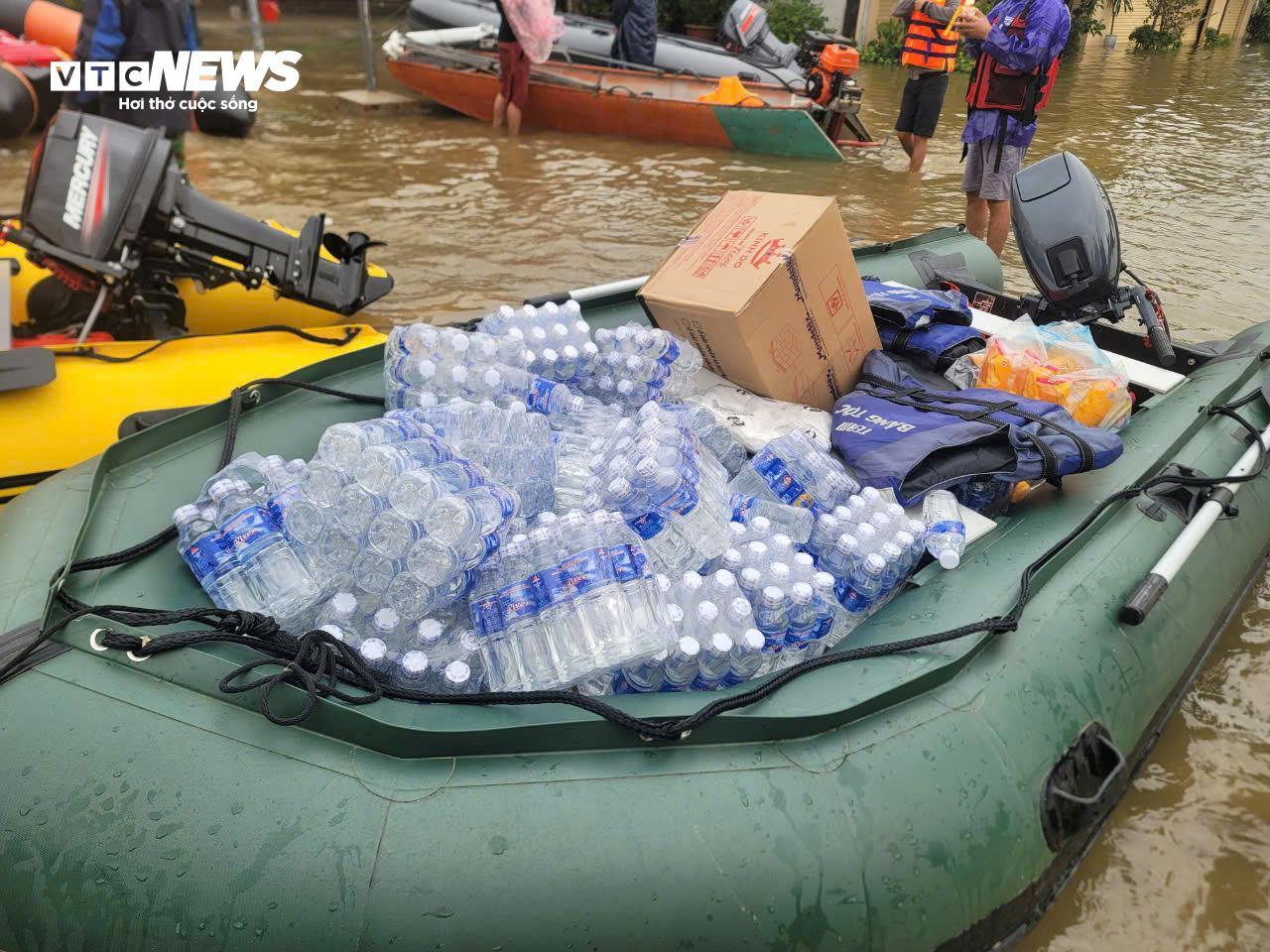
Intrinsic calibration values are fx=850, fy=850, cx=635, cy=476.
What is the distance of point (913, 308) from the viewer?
121 inches

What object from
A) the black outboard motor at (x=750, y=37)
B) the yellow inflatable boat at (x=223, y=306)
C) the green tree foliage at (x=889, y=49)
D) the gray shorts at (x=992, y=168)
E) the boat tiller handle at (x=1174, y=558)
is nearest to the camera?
the boat tiller handle at (x=1174, y=558)

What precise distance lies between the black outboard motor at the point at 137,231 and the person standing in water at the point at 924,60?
17.4ft

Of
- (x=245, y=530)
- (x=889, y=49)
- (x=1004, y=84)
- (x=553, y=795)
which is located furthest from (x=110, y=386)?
(x=889, y=49)

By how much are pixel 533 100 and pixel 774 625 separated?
9054mm

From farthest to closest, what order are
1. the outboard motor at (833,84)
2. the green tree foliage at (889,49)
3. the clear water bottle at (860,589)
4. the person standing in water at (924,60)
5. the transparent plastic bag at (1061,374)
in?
the green tree foliage at (889,49) → the outboard motor at (833,84) → the person standing in water at (924,60) → the transparent plastic bag at (1061,374) → the clear water bottle at (860,589)

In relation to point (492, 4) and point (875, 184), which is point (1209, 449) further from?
point (492, 4)

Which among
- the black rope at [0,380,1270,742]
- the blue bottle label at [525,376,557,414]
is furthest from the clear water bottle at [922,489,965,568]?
the blue bottle label at [525,376,557,414]

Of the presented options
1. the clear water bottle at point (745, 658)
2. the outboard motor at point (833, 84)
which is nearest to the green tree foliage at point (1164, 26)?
the outboard motor at point (833, 84)

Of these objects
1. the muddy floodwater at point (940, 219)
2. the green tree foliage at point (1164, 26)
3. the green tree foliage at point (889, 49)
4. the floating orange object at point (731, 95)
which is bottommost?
the muddy floodwater at point (940, 219)

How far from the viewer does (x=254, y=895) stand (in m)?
1.40

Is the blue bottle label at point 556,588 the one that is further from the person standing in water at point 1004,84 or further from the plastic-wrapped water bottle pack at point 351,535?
the person standing in water at point 1004,84

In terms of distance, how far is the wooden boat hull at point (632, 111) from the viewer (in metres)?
8.74

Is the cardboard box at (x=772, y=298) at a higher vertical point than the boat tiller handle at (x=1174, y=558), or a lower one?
higher

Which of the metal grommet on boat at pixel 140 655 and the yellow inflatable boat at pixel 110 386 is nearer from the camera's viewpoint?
the metal grommet on boat at pixel 140 655
